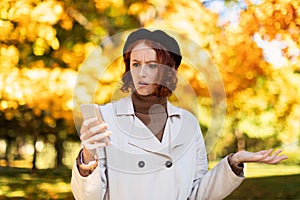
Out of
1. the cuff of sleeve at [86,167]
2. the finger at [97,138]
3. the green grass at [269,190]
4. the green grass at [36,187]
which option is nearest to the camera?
the finger at [97,138]

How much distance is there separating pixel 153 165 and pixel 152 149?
0.05 metres

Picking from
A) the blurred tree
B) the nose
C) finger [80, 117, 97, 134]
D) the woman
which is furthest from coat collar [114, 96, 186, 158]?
the blurred tree

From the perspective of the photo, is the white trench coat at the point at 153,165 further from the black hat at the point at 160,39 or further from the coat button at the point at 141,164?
the black hat at the point at 160,39

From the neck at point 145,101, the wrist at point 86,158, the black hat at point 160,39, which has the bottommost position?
the wrist at point 86,158

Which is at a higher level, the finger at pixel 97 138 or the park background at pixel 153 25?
the park background at pixel 153 25

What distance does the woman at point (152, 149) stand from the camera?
149 centimetres

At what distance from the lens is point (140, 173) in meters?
1.51

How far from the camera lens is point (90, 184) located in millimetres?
1429

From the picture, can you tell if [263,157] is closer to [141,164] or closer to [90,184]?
[141,164]

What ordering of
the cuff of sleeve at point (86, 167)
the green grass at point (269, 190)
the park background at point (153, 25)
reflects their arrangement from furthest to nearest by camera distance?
the green grass at point (269, 190) < the park background at point (153, 25) < the cuff of sleeve at point (86, 167)

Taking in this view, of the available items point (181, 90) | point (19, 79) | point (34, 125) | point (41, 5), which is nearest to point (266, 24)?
point (41, 5)

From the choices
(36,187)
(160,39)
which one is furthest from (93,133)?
(36,187)

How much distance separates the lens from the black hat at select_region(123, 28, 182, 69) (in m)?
1.52

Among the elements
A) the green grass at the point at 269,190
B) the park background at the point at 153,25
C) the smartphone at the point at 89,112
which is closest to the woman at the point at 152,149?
the smartphone at the point at 89,112
